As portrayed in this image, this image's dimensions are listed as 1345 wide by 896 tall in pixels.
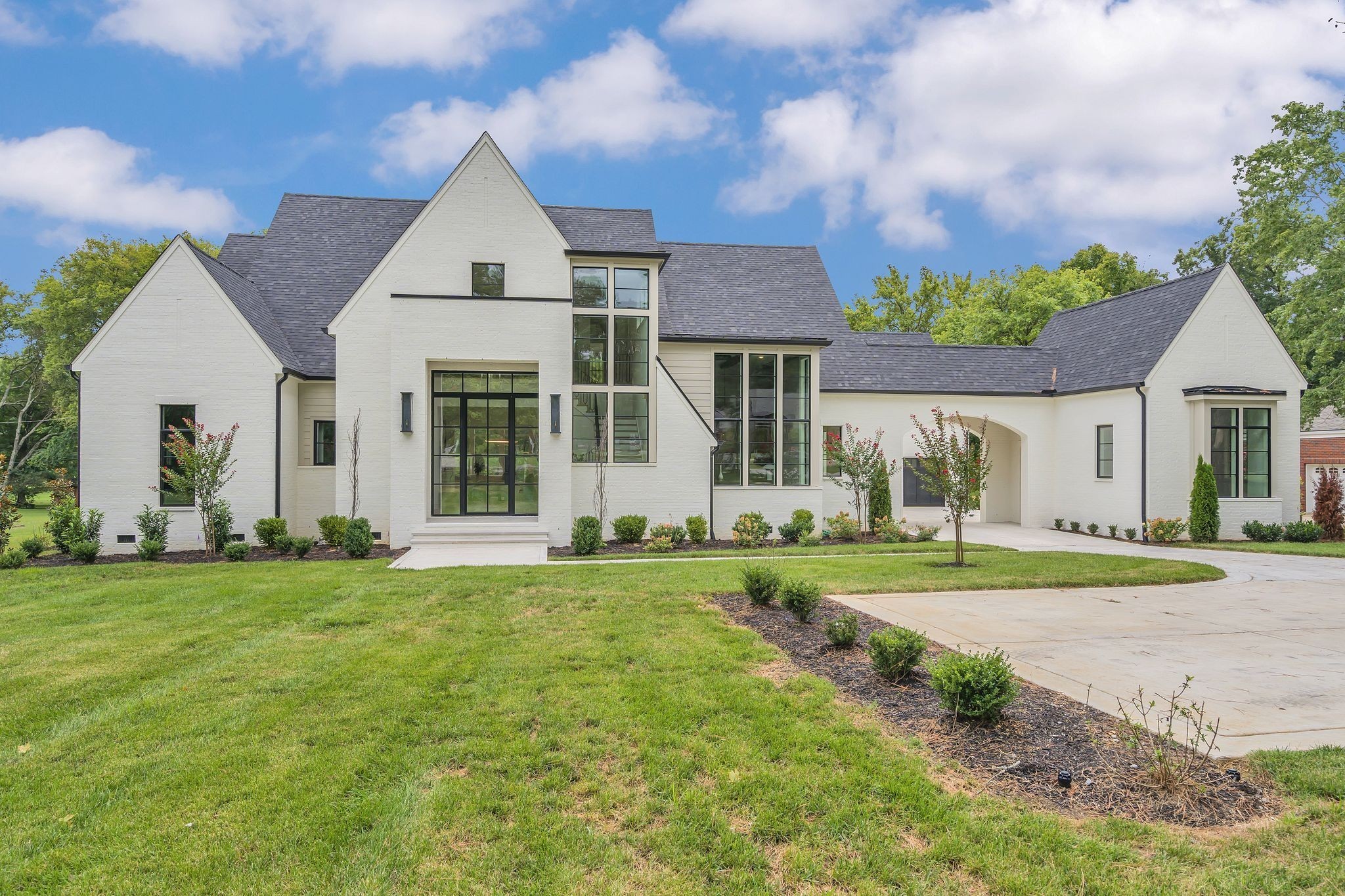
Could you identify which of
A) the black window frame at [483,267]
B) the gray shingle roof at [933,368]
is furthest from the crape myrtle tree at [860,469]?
the black window frame at [483,267]

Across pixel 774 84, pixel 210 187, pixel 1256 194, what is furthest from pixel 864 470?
pixel 210 187

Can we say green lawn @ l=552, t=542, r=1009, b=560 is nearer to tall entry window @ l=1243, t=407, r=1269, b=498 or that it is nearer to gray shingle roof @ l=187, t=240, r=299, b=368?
tall entry window @ l=1243, t=407, r=1269, b=498

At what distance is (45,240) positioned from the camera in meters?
31.2

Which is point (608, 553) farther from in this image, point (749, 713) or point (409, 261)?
point (749, 713)

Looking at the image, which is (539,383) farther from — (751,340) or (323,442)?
(323,442)

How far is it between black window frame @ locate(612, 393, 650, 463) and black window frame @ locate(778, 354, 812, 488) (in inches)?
135

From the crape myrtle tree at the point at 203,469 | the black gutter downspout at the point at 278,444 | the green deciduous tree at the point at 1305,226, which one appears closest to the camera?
the crape myrtle tree at the point at 203,469

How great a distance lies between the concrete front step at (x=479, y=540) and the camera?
12.2m

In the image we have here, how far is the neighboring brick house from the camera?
2719cm

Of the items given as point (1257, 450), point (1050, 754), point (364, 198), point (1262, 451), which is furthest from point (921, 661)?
point (364, 198)

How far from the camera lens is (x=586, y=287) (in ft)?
47.8

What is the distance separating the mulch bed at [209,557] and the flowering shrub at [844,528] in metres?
9.25

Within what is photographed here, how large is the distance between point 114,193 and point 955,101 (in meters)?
36.0

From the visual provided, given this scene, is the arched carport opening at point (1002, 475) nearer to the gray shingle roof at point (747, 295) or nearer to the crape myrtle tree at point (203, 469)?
the gray shingle roof at point (747, 295)
